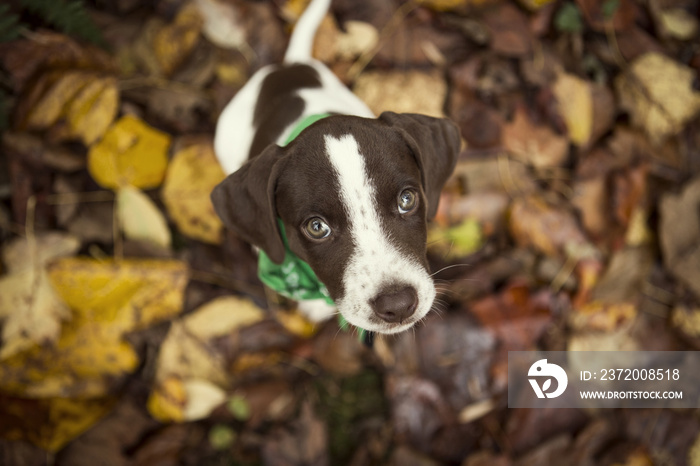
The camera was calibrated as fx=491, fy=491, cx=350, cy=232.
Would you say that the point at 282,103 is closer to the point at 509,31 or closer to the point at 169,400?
the point at 509,31

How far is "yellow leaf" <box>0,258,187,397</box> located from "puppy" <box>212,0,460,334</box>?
4.45 feet

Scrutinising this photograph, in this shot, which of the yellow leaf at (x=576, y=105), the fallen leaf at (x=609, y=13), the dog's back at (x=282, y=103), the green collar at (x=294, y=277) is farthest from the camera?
the fallen leaf at (x=609, y=13)

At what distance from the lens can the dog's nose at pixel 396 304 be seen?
7.02ft

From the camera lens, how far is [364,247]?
7.24ft

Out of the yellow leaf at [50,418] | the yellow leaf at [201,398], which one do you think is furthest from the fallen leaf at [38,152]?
the yellow leaf at [201,398]

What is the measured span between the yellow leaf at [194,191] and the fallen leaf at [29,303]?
3.00 feet

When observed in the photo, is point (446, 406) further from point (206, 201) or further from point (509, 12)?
point (509, 12)

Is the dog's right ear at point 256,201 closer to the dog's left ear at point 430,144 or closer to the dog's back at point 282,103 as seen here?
the dog's back at point 282,103

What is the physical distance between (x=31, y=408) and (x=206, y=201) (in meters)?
1.91

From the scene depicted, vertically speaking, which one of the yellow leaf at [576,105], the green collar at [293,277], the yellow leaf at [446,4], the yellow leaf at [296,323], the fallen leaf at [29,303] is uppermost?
the yellow leaf at [446,4]

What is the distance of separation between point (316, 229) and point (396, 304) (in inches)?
20.5

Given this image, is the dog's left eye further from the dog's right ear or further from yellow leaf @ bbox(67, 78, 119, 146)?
yellow leaf @ bbox(67, 78, 119, 146)

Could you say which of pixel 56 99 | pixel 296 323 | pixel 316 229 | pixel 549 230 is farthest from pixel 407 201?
pixel 56 99

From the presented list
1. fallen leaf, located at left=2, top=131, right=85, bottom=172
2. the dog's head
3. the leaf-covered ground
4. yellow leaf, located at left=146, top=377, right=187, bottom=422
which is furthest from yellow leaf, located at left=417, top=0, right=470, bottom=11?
yellow leaf, located at left=146, top=377, right=187, bottom=422
